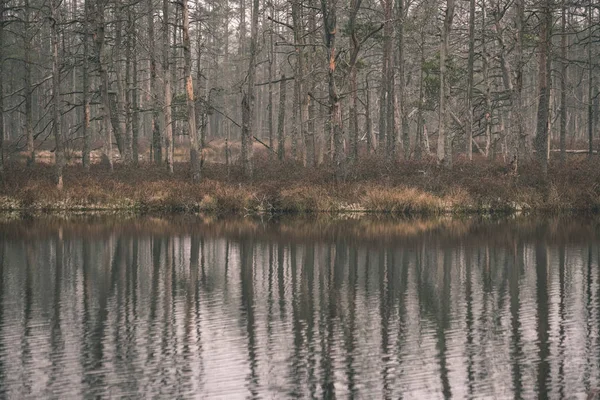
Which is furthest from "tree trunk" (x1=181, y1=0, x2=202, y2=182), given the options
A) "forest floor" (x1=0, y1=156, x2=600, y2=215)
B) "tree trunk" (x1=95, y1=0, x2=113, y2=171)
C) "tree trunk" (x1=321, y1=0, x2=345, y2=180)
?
"tree trunk" (x1=321, y1=0, x2=345, y2=180)

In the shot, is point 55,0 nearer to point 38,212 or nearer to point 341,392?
point 38,212

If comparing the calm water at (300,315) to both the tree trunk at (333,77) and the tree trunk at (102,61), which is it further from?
the tree trunk at (102,61)

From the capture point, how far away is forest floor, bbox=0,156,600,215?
102 ft

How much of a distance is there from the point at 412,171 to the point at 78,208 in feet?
47.0

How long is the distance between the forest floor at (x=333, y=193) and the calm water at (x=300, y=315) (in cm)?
679

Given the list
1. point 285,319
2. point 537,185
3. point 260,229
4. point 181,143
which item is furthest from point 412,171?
point 181,143

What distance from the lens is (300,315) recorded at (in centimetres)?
1358

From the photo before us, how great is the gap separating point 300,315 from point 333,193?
59.9 feet

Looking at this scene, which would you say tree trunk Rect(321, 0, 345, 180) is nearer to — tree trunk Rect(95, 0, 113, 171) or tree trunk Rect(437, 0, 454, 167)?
tree trunk Rect(437, 0, 454, 167)

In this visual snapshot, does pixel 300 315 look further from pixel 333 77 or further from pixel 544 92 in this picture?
pixel 544 92

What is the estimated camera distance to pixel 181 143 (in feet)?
211

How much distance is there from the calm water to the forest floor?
6.79 m

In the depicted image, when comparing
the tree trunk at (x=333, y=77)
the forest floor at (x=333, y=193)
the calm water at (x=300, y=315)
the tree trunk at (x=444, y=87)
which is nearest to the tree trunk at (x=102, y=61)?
the forest floor at (x=333, y=193)

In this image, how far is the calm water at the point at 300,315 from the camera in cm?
977
